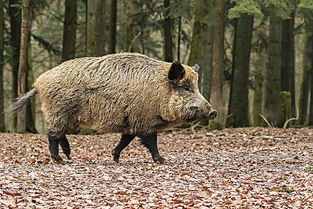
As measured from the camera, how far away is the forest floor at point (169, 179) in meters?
8.00

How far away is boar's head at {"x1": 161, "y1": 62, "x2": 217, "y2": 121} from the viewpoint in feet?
37.6

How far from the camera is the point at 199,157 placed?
13.3 metres

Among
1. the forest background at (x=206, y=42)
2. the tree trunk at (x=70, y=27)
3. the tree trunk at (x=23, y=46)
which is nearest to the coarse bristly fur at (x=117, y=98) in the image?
the forest background at (x=206, y=42)

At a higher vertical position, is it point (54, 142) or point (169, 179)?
point (54, 142)

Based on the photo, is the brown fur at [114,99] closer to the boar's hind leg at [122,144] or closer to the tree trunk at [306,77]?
the boar's hind leg at [122,144]

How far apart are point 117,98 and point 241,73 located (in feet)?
38.7

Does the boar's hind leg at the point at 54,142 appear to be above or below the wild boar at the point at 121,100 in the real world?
below

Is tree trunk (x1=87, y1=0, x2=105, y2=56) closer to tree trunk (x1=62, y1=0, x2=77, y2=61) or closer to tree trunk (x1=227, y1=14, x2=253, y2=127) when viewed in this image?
tree trunk (x1=62, y1=0, x2=77, y2=61)

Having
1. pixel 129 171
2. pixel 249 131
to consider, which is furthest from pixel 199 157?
pixel 249 131

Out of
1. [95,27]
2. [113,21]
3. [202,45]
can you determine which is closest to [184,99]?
[95,27]

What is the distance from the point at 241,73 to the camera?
2283cm

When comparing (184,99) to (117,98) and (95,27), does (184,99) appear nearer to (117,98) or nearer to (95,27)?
(117,98)

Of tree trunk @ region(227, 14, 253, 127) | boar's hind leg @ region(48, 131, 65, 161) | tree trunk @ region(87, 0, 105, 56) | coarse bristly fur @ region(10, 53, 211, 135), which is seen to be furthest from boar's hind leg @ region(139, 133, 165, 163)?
tree trunk @ region(227, 14, 253, 127)

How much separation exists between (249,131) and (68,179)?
33.3 ft
